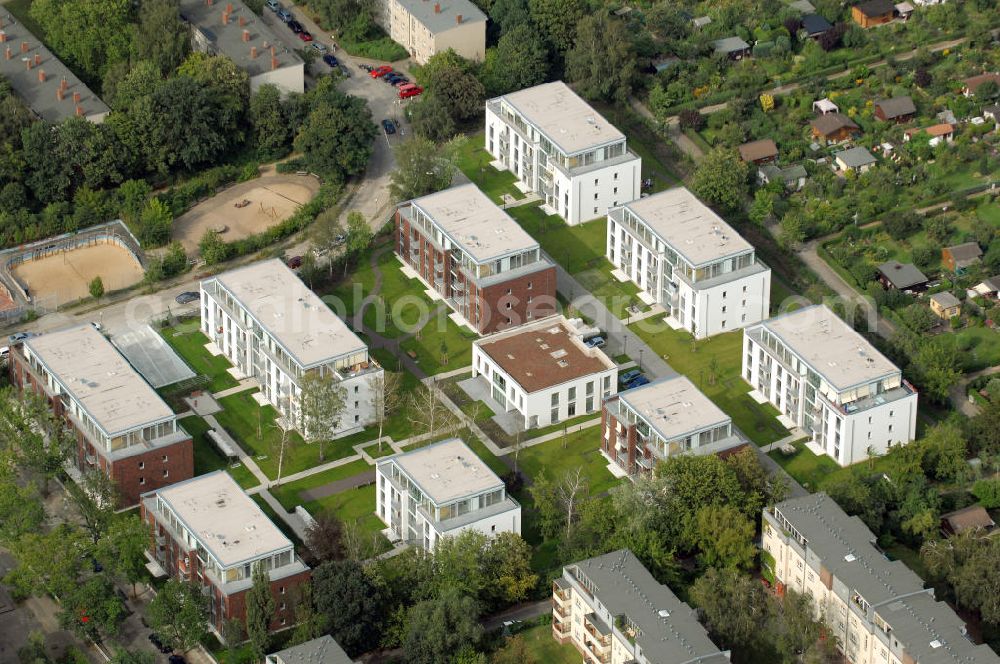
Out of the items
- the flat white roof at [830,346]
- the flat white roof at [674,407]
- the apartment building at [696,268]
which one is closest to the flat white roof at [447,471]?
the flat white roof at [674,407]

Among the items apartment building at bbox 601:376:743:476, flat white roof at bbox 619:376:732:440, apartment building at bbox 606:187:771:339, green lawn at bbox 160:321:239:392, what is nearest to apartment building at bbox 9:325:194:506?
green lawn at bbox 160:321:239:392

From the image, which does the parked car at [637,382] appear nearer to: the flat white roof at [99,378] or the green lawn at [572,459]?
the green lawn at [572,459]

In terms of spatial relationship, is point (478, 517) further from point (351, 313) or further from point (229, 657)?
point (351, 313)

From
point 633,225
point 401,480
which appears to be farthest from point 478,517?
point 633,225

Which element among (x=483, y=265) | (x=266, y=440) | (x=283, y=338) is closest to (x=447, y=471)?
(x=266, y=440)

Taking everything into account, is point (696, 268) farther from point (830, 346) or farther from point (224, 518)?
point (224, 518)

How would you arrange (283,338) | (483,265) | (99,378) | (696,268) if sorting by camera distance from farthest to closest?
(483,265), (696,268), (283,338), (99,378)

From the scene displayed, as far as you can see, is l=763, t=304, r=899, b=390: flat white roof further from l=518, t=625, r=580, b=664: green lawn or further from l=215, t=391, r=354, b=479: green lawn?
l=215, t=391, r=354, b=479: green lawn
